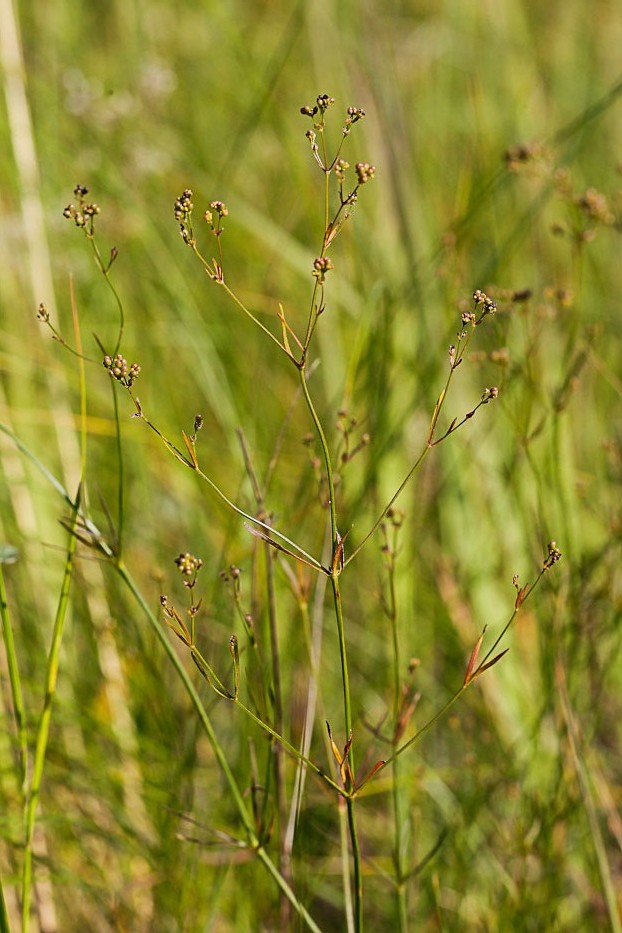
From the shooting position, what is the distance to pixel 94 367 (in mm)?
2207

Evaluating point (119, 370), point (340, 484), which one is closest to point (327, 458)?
point (119, 370)

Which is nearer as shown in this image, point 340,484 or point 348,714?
point 348,714

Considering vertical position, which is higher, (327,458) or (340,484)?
(340,484)

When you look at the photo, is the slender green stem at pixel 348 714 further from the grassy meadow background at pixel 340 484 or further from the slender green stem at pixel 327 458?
the grassy meadow background at pixel 340 484

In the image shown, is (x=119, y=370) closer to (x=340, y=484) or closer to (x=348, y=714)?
(x=348, y=714)

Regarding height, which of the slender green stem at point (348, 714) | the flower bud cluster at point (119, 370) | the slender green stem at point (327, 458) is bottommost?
the slender green stem at point (348, 714)

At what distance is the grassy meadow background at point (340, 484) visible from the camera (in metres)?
1.19

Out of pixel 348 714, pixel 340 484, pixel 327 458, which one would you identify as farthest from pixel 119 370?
pixel 340 484

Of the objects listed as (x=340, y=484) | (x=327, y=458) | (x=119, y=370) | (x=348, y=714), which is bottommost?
(x=348, y=714)

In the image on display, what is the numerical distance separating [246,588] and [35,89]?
1.28m

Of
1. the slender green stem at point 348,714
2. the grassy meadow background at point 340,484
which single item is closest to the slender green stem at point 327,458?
the slender green stem at point 348,714

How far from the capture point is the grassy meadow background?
1.19 metres

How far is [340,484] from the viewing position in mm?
1196

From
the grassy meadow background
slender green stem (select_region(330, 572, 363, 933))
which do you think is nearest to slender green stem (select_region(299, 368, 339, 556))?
slender green stem (select_region(330, 572, 363, 933))
